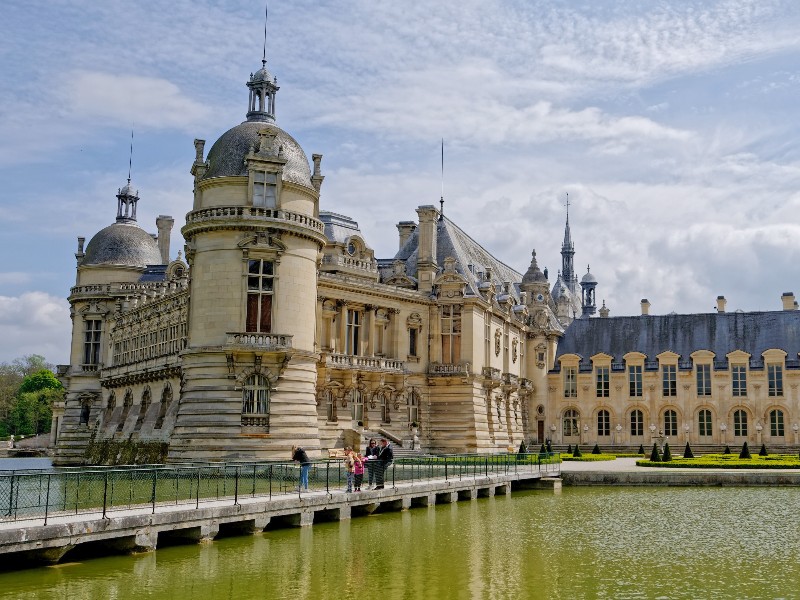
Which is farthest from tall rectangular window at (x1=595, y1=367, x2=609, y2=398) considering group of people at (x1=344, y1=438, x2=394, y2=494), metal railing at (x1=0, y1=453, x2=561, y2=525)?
group of people at (x1=344, y1=438, x2=394, y2=494)

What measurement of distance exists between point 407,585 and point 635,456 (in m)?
53.8

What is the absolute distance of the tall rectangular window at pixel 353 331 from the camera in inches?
2296

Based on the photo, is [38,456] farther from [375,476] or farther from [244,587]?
[244,587]

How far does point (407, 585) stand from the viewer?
20.0m

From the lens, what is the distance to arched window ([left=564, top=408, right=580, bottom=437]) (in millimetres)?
80375

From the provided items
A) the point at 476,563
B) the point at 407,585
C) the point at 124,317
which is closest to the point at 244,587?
the point at 407,585

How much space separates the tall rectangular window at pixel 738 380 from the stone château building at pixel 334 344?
162 millimetres

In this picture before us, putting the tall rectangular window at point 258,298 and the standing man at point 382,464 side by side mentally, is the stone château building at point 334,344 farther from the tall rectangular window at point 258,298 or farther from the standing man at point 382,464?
the standing man at point 382,464

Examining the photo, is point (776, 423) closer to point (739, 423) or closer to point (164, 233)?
point (739, 423)

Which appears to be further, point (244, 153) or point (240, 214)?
point (244, 153)

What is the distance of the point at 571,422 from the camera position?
8062 centimetres

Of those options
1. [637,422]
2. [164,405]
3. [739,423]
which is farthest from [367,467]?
[739,423]

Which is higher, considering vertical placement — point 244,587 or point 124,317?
point 124,317

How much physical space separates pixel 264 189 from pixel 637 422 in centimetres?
4550
